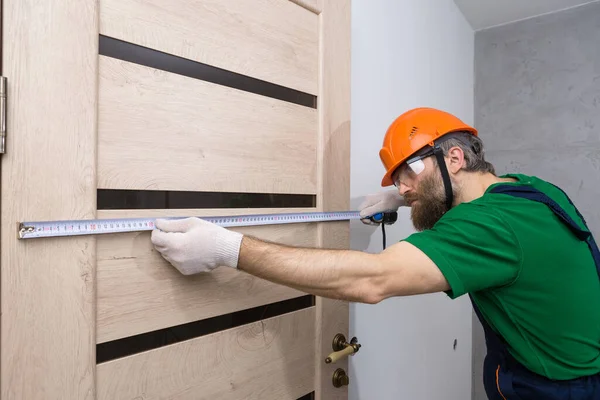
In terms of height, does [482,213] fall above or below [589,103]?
below

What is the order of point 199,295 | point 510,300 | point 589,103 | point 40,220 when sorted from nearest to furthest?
point 40,220
point 199,295
point 510,300
point 589,103

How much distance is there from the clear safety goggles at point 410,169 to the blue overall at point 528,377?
233mm

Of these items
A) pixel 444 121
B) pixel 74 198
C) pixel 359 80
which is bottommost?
pixel 74 198

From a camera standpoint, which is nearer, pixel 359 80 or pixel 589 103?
pixel 359 80

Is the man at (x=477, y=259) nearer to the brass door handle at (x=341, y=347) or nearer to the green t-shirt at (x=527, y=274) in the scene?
the green t-shirt at (x=527, y=274)

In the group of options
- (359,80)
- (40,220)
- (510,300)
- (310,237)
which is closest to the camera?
(40,220)

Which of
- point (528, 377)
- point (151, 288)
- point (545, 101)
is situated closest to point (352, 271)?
point (151, 288)

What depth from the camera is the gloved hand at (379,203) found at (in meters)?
1.51

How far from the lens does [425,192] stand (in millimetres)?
1277

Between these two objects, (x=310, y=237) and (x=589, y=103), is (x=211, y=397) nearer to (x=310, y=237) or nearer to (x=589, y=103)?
(x=310, y=237)

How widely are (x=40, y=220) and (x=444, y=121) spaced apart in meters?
1.17

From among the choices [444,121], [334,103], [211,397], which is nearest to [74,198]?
[211,397]

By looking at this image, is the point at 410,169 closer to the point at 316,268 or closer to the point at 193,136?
the point at 316,268

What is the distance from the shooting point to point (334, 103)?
1.25 m
